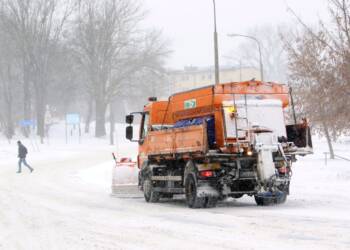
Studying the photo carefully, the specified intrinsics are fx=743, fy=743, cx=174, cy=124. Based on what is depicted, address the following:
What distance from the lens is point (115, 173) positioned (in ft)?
72.0

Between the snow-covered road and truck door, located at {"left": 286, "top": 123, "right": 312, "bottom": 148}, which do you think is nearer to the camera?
the snow-covered road

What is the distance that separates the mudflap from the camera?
16828 mm

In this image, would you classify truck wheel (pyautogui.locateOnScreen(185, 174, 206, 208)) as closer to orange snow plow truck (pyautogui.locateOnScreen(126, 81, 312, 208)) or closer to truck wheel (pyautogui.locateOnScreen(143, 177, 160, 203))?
orange snow plow truck (pyautogui.locateOnScreen(126, 81, 312, 208))

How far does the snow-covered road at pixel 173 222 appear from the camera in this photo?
11.0 m

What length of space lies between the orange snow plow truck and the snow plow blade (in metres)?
3.94

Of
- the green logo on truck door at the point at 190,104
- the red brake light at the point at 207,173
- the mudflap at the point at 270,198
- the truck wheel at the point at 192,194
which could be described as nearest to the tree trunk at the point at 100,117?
the green logo on truck door at the point at 190,104

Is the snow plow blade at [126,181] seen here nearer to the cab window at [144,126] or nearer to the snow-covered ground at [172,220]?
the snow-covered ground at [172,220]

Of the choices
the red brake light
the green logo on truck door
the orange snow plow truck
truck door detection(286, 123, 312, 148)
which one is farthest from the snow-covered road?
the green logo on truck door

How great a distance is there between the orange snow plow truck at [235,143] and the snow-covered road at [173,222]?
531 mm

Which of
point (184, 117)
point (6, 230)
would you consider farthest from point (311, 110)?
point (6, 230)

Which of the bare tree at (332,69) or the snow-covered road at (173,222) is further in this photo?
the bare tree at (332,69)

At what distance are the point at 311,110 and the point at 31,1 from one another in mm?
49427

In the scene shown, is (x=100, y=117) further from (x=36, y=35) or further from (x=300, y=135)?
(x=300, y=135)

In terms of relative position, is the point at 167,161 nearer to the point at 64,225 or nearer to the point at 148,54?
the point at 64,225
